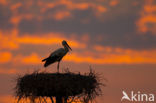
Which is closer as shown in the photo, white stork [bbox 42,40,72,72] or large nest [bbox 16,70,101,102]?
large nest [bbox 16,70,101,102]

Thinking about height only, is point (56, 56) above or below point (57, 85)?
above

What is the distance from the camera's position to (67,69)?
52.4ft

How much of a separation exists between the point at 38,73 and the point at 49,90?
756 millimetres

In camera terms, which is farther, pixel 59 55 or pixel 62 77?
pixel 59 55

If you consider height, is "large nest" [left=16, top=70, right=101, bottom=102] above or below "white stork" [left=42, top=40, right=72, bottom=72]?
below

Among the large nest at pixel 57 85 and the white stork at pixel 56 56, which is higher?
the white stork at pixel 56 56

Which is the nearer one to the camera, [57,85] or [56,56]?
[57,85]

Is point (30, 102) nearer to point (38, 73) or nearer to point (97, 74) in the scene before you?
point (38, 73)

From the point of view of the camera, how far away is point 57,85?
14922 mm

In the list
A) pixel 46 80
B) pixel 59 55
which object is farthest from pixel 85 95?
pixel 59 55

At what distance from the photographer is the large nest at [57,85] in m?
15.0

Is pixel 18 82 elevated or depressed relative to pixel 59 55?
depressed

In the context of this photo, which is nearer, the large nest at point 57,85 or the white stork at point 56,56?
the large nest at point 57,85

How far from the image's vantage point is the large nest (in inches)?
591
